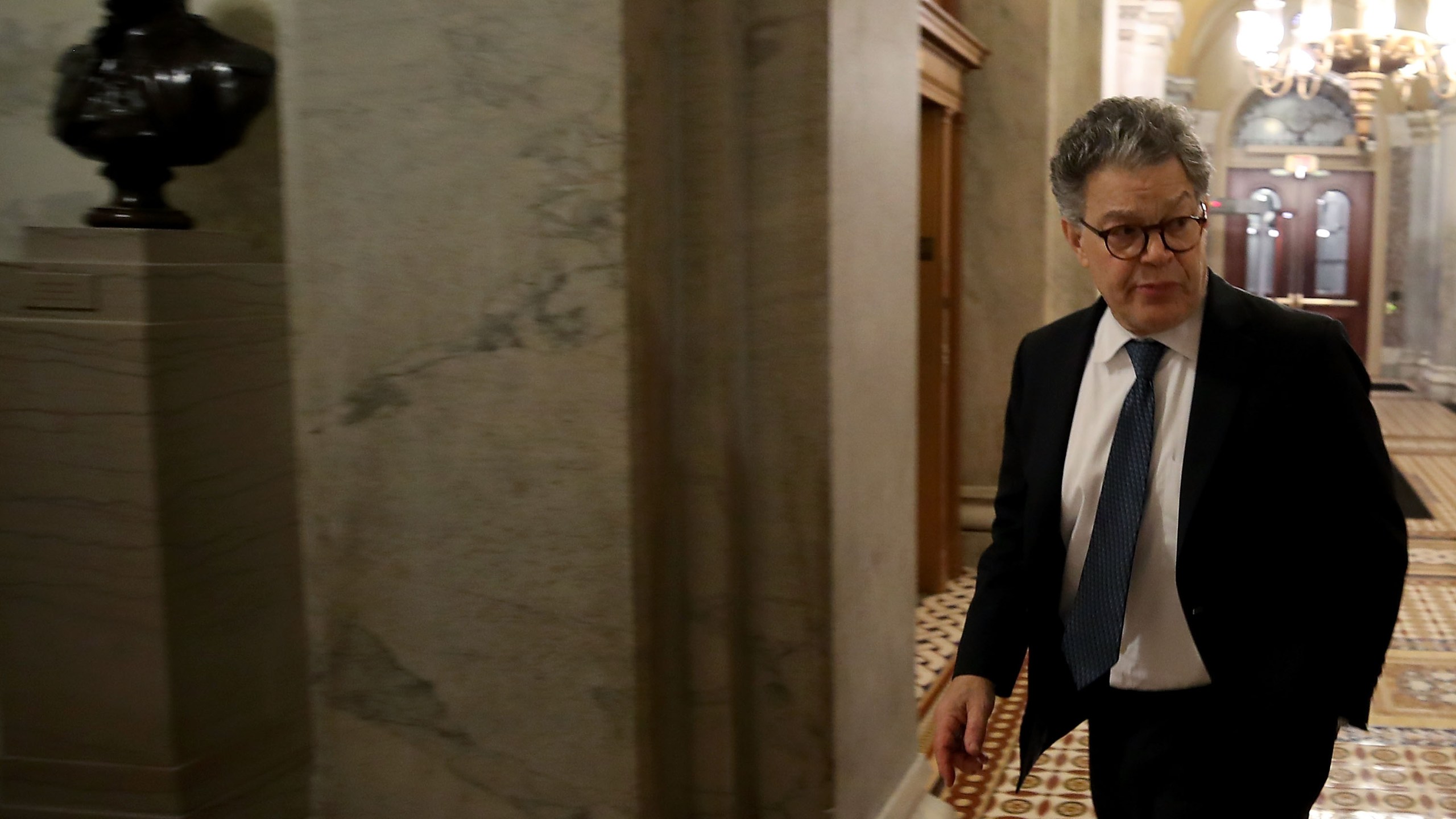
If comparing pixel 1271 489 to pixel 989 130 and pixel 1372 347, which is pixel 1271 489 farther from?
pixel 1372 347

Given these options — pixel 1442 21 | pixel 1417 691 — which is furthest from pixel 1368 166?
pixel 1417 691

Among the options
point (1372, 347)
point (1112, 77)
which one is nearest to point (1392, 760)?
point (1112, 77)

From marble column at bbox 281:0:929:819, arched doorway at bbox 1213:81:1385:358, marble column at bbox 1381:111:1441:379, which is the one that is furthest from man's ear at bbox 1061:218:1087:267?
arched doorway at bbox 1213:81:1385:358

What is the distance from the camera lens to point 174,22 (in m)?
2.98

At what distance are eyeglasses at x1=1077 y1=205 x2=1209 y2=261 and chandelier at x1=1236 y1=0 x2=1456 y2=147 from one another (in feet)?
29.0

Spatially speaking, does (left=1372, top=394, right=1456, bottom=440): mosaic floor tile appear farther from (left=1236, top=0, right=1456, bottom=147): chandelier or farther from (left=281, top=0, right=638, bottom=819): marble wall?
(left=281, top=0, right=638, bottom=819): marble wall

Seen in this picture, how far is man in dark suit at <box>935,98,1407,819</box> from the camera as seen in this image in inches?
67.3

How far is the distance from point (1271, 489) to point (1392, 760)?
9.19 ft

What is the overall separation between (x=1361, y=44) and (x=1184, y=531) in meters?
9.23

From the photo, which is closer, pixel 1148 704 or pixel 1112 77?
pixel 1148 704

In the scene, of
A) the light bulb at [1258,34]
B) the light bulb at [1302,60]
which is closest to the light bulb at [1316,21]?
the light bulb at [1302,60]

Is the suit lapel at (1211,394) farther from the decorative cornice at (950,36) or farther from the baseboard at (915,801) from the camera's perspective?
the decorative cornice at (950,36)

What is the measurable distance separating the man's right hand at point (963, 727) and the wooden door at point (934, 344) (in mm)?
3974

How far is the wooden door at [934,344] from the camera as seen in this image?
5879mm
